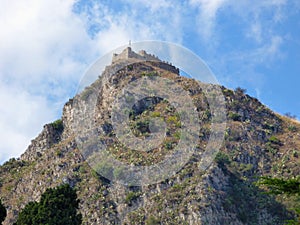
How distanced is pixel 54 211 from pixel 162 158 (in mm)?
31375

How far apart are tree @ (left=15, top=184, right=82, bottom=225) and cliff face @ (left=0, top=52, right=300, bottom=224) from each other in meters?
18.7

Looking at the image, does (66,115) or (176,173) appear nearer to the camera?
(176,173)

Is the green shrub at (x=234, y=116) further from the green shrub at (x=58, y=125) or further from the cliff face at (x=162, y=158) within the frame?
the green shrub at (x=58, y=125)

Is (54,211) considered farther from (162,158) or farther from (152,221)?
(162,158)

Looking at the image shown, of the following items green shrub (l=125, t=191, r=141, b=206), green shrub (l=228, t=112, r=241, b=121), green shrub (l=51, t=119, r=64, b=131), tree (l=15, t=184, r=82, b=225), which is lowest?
tree (l=15, t=184, r=82, b=225)

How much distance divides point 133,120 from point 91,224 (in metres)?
25.3

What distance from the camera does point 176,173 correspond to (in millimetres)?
68375

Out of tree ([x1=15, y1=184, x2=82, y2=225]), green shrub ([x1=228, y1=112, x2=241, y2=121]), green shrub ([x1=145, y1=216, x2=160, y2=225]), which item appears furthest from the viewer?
green shrub ([x1=228, y1=112, x2=241, y2=121])

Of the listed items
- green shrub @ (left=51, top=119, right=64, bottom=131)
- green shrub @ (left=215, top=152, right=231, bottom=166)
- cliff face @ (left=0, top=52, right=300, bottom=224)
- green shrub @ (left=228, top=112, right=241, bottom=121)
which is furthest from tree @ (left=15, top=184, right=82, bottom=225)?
green shrub @ (left=51, top=119, right=64, bottom=131)

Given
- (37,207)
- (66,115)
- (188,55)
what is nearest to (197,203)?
(188,55)

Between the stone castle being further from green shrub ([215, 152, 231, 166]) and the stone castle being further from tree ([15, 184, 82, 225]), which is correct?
tree ([15, 184, 82, 225])

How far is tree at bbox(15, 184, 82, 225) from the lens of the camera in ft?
133

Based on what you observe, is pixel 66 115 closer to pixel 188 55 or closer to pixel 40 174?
pixel 40 174

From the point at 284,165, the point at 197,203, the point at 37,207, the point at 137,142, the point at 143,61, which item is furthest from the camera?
the point at 143,61
